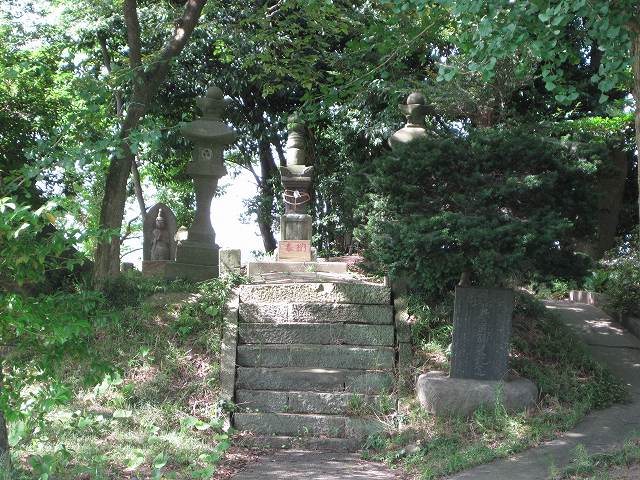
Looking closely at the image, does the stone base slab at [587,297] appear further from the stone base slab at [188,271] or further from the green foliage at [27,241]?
the green foliage at [27,241]

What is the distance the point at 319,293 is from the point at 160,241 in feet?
14.1

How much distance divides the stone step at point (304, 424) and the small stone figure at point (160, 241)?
5.44 metres

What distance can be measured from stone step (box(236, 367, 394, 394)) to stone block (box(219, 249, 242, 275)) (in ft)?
7.49

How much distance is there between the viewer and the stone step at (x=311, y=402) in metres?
8.49

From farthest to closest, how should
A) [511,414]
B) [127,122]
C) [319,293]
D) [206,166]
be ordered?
[206,166] < [127,122] < [319,293] < [511,414]

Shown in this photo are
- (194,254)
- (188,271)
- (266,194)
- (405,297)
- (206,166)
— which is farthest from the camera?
(266,194)

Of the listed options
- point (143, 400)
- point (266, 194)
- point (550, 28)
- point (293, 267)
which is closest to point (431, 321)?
point (143, 400)

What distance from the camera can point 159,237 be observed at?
1309cm

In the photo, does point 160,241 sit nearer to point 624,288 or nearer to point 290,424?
point 290,424

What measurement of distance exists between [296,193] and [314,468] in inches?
352

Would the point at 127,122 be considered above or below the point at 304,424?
above

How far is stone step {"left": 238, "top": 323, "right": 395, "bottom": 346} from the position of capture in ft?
30.9

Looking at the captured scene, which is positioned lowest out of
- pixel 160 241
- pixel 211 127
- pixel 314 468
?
pixel 314 468

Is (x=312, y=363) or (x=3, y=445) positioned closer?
(x=3, y=445)
